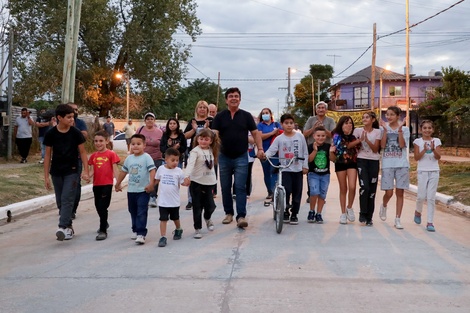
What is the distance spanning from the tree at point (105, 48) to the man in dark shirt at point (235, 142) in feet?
82.0

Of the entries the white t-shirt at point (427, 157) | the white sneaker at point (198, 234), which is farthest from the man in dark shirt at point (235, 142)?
the white t-shirt at point (427, 157)

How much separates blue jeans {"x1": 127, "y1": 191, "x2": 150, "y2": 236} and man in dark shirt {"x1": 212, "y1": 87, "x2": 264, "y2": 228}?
1.42 metres

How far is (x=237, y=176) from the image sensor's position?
7801 millimetres

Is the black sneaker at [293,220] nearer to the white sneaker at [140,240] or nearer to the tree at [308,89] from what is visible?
the white sneaker at [140,240]

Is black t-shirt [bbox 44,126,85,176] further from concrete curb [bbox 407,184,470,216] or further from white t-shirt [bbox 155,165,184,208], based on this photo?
concrete curb [bbox 407,184,470,216]

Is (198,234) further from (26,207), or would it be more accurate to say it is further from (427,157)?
(26,207)

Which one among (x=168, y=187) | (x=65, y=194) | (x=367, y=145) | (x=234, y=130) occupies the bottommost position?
(x=65, y=194)

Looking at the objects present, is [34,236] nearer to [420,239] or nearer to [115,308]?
[115,308]

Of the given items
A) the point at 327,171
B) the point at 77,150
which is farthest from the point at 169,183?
the point at 327,171

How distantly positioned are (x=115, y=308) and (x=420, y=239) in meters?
4.45

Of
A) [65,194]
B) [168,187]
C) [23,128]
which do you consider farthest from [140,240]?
[23,128]

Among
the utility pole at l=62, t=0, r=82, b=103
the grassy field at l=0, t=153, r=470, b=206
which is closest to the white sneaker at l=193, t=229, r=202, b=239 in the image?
the grassy field at l=0, t=153, r=470, b=206

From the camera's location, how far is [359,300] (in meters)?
4.47

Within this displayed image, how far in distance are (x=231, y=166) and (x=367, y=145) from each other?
6.71 feet
